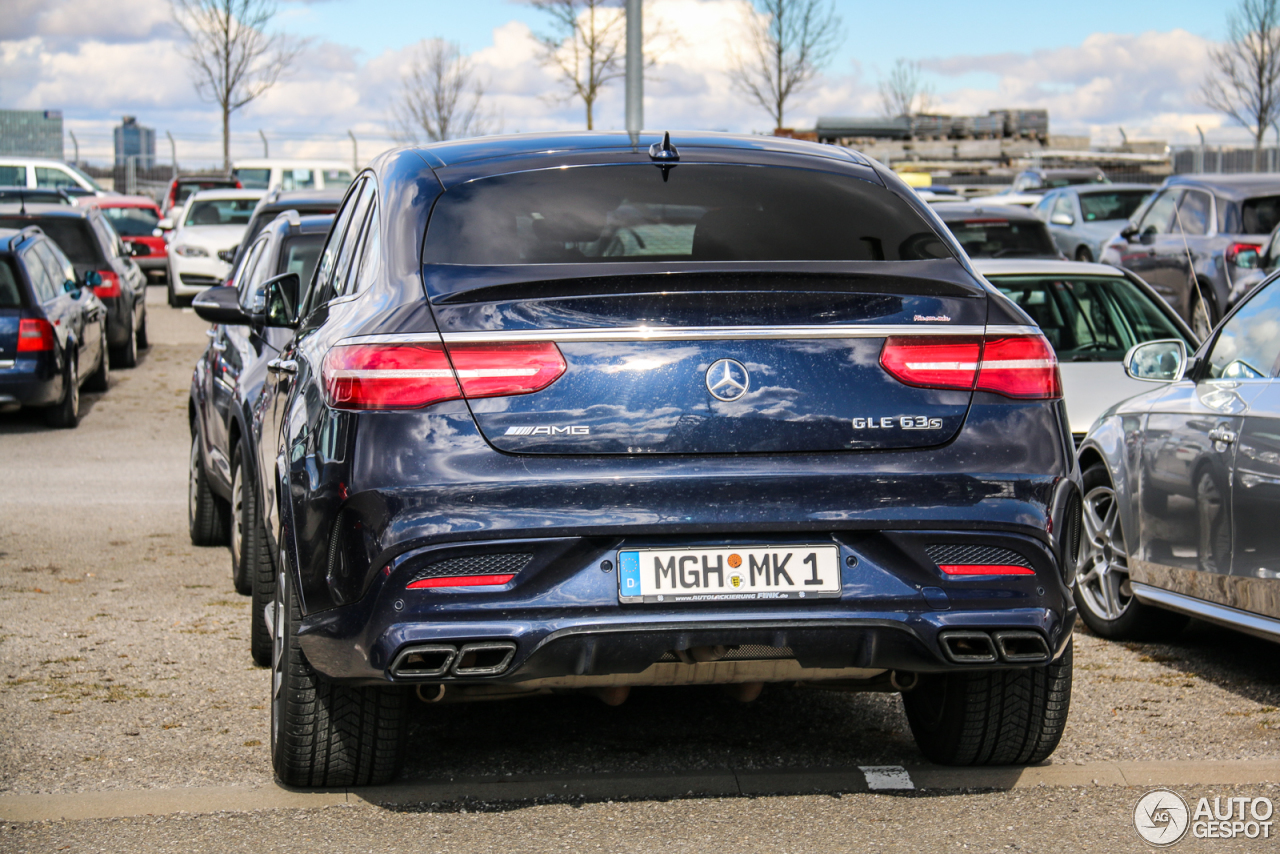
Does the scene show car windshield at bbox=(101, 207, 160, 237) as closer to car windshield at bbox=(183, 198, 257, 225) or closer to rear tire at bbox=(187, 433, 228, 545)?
car windshield at bbox=(183, 198, 257, 225)

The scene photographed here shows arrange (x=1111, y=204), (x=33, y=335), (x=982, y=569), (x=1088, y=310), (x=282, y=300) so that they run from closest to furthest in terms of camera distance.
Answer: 1. (x=982, y=569)
2. (x=282, y=300)
3. (x=1088, y=310)
4. (x=33, y=335)
5. (x=1111, y=204)

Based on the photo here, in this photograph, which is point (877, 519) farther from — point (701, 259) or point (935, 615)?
point (701, 259)

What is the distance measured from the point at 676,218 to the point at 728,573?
1086mm

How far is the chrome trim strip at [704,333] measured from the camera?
3.64 m

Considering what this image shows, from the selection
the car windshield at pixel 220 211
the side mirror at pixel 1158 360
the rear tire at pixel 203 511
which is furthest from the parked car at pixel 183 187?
the side mirror at pixel 1158 360

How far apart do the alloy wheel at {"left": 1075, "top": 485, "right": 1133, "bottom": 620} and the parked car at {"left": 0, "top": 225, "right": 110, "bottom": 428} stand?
940 centimetres

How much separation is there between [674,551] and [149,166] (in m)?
52.4

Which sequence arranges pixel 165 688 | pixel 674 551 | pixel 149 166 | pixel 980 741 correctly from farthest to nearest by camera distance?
1. pixel 149 166
2. pixel 165 688
3. pixel 980 741
4. pixel 674 551

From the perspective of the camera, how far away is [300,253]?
8.50 metres

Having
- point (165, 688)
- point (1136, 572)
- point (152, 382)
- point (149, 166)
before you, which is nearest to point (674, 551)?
point (165, 688)

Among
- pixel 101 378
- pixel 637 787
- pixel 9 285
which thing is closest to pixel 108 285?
pixel 101 378

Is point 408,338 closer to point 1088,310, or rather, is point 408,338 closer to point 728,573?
point 728,573

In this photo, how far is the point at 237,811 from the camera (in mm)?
4055

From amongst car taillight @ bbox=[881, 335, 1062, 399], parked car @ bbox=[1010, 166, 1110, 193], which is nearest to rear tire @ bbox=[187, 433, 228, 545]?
car taillight @ bbox=[881, 335, 1062, 399]
